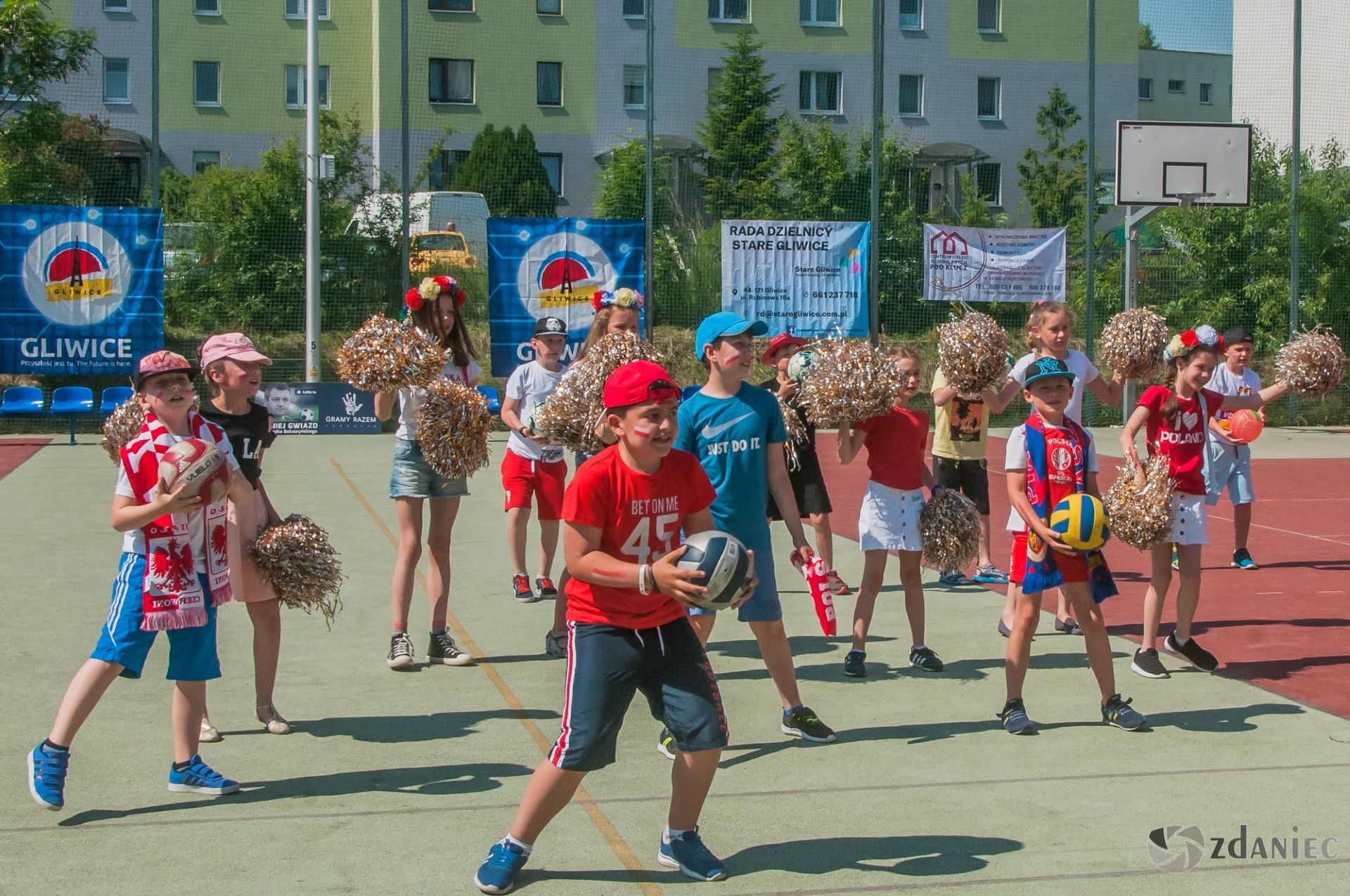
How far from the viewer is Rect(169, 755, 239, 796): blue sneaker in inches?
206

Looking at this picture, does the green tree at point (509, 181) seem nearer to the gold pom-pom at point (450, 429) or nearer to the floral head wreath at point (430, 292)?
the floral head wreath at point (430, 292)

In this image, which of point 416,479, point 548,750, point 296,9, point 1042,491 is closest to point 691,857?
point 548,750

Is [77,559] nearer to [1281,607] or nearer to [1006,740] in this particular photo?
[1006,740]

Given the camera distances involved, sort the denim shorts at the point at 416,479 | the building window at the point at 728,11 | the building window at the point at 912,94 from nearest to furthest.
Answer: the denim shorts at the point at 416,479 → the building window at the point at 728,11 → the building window at the point at 912,94

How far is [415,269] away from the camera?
69.3 feet

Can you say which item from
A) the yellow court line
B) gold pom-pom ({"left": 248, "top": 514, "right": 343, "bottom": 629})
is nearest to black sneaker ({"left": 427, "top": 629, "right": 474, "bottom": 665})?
the yellow court line

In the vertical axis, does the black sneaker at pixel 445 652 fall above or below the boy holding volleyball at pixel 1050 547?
below

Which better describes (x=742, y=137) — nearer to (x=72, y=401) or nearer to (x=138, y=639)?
(x=72, y=401)

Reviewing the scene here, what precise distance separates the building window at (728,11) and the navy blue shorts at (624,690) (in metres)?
34.5

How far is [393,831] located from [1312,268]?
73.1ft

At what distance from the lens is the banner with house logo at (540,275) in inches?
798

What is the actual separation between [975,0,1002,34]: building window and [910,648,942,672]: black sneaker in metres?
35.6

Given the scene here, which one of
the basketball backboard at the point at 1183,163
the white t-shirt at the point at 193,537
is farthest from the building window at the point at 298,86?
the white t-shirt at the point at 193,537

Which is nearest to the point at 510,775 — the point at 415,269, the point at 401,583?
the point at 401,583
